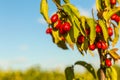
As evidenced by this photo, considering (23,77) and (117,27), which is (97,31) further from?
(23,77)

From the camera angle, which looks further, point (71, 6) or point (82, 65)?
point (82, 65)

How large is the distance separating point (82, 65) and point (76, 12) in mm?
914

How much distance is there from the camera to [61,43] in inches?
162

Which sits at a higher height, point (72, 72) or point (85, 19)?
point (85, 19)

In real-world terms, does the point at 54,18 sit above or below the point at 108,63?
above

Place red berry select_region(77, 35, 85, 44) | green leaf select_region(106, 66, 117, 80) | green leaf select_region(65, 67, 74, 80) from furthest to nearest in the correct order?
1. green leaf select_region(65, 67, 74, 80)
2. green leaf select_region(106, 66, 117, 80)
3. red berry select_region(77, 35, 85, 44)

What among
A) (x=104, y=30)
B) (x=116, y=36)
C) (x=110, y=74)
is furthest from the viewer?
(x=110, y=74)

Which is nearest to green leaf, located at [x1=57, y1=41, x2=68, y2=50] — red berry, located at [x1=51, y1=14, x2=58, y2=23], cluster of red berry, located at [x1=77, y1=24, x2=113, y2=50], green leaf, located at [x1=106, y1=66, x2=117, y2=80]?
cluster of red berry, located at [x1=77, y1=24, x2=113, y2=50]

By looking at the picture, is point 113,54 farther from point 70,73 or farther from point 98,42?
point 70,73

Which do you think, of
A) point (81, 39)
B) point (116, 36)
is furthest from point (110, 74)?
point (81, 39)

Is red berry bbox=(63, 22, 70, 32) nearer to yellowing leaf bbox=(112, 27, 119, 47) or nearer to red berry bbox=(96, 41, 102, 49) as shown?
red berry bbox=(96, 41, 102, 49)

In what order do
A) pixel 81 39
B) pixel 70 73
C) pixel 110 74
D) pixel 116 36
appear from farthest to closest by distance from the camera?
pixel 70 73
pixel 110 74
pixel 116 36
pixel 81 39

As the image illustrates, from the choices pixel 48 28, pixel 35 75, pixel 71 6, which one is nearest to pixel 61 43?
pixel 48 28

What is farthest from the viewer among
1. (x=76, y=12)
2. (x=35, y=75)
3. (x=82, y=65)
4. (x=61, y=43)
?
(x=35, y=75)
